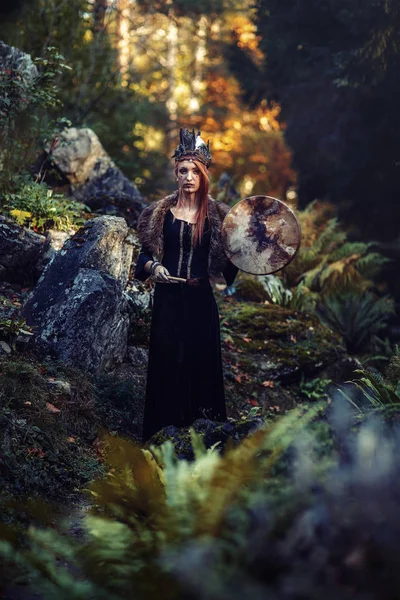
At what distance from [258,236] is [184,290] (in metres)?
0.72

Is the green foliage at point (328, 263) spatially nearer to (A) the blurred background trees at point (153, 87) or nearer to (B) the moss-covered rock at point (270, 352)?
(B) the moss-covered rock at point (270, 352)

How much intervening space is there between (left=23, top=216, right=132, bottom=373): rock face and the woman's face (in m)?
1.60

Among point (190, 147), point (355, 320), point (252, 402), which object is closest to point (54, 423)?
point (190, 147)

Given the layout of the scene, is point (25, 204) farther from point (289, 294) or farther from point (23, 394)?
point (289, 294)

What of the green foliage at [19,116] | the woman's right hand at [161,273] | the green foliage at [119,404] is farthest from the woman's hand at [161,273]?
the green foliage at [19,116]

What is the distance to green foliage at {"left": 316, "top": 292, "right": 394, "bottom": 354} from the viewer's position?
1102cm

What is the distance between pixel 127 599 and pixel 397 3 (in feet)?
36.7

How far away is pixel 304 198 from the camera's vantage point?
1570 cm

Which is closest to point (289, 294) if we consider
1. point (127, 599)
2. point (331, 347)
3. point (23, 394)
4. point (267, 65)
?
point (331, 347)

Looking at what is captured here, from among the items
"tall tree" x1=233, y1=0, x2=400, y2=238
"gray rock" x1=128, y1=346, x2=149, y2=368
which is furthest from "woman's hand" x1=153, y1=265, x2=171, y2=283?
"tall tree" x1=233, y1=0, x2=400, y2=238

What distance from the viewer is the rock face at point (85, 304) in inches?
256

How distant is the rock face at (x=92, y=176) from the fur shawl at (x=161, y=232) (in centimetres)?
433

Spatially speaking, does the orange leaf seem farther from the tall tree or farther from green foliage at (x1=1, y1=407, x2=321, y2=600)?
the tall tree

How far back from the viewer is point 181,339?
5.70m
